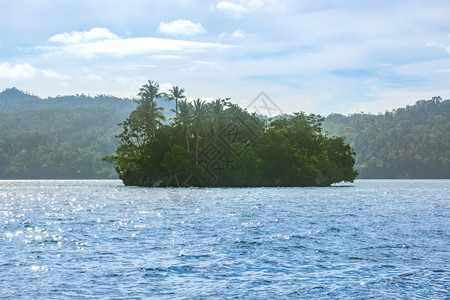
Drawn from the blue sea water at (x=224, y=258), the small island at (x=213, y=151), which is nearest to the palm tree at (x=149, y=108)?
the small island at (x=213, y=151)

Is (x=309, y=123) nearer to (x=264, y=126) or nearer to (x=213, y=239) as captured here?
(x=264, y=126)

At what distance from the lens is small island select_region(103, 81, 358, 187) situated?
144m

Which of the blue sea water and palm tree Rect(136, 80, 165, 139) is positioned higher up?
palm tree Rect(136, 80, 165, 139)

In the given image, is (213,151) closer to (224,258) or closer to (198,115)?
(198,115)

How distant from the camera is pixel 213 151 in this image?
490ft

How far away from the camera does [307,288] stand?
83.1 ft

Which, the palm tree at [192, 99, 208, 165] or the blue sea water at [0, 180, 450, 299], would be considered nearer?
the blue sea water at [0, 180, 450, 299]

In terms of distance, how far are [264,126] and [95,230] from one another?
414ft

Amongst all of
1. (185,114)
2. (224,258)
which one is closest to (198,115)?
(185,114)

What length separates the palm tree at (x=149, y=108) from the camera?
149m

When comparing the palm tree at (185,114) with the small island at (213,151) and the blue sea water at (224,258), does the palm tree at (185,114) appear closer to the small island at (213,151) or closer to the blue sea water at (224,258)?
the small island at (213,151)

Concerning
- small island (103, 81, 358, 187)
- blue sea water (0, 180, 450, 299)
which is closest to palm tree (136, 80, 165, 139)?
small island (103, 81, 358, 187)

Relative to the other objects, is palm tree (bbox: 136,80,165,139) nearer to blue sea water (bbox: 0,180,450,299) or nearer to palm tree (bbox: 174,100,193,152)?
palm tree (bbox: 174,100,193,152)

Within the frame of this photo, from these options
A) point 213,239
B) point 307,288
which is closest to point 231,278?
point 307,288
